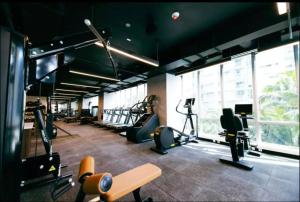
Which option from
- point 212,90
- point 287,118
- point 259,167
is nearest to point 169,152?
point 259,167

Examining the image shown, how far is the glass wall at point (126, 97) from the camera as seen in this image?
10.3m

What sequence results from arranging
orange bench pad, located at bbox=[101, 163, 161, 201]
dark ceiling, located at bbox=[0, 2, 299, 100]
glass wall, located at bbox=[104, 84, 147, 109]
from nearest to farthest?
orange bench pad, located at bbox=[101, 163, 161, 201], dark ceiling, located at bbox=[0, 2, 299, 100], glass wall, located at bbox=[104, 84, 147, 109]

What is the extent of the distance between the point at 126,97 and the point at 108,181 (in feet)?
36.6

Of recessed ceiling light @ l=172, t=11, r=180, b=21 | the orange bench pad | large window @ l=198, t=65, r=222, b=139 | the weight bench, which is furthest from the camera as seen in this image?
large window @ l=198, t=65, r=222, b=139

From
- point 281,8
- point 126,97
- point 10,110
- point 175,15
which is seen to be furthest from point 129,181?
point 126,97

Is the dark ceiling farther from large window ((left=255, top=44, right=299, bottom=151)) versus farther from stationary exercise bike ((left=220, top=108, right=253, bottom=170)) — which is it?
stationary exercise bike ((left=220, top=108, right=253, bottom=170))

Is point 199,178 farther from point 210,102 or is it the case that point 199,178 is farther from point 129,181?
point 210,102

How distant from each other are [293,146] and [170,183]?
2.19 meters

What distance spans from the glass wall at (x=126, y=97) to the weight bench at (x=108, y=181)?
8.15 metres

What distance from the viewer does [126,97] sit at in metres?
12.1

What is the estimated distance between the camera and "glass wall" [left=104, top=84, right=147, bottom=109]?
33.8 feet

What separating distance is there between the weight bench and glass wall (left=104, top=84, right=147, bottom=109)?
815 cm

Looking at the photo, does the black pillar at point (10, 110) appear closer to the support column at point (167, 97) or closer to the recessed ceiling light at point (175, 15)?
the recessed ceiling light at point (175, 15)

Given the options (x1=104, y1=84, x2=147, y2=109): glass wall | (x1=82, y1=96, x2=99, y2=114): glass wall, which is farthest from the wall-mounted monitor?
(x1=82, y1=96, x2=99, y2=114): glass wall
